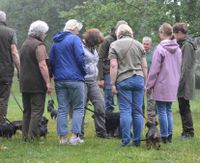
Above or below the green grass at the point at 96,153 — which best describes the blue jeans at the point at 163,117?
above

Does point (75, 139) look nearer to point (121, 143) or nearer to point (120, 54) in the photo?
point (121, 143)

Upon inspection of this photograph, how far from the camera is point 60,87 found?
7.51 metres

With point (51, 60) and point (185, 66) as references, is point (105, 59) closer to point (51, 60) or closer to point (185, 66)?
point (185, 66)

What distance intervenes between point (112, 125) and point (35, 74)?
2035 mm

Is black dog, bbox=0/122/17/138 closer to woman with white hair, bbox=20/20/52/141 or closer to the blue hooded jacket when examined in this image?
woman with white hair, bbox=20/20/52/141

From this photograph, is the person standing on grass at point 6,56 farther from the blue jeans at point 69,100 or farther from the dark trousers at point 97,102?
the dark trousers at point 97,102

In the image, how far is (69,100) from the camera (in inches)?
302

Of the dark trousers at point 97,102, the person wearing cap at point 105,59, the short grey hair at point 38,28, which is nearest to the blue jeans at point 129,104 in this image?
the dark trousers at point 97,102

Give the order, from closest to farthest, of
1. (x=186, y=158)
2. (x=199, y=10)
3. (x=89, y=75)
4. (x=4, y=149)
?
1. (x=186, y=158)
2. (x=4, y=149)
3. (x=89, y=75)
4. (x=199, y=10)

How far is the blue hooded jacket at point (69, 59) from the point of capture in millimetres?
7441

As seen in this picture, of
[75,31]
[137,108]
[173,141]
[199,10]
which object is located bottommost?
[173,141]

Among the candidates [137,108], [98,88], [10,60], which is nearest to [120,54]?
[137,108]

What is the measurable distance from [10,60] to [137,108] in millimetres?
2677

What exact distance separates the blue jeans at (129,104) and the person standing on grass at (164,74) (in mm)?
330
